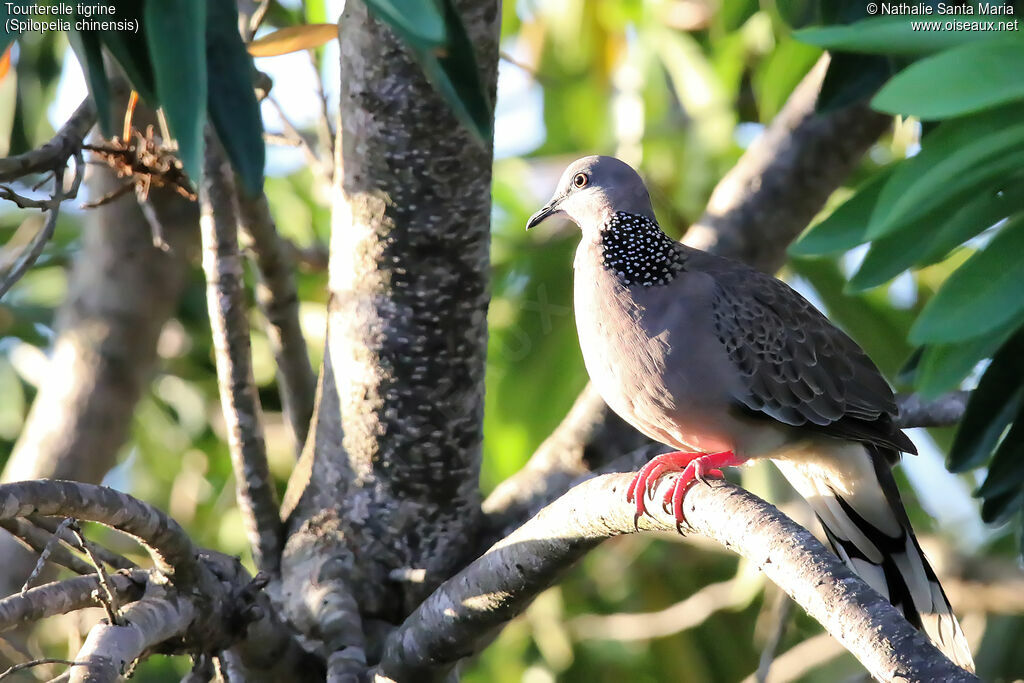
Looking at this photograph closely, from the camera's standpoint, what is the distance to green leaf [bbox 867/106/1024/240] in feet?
3.90

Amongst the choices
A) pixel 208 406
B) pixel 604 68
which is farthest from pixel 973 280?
pixel 208 406

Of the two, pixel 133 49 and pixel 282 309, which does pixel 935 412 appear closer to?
pixel 282 309

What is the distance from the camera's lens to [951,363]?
140 centimetres

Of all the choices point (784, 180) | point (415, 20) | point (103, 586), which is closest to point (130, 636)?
point (103, 586)

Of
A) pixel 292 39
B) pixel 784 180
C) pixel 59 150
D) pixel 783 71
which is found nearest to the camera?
pixel 59 150

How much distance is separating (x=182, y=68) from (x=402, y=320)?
110cm

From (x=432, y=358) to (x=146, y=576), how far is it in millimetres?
748

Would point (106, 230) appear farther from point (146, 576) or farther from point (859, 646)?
point (859, 646)

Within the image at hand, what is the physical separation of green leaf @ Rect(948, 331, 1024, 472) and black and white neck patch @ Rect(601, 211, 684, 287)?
707mm

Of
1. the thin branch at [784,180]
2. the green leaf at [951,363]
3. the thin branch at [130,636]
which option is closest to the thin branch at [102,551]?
the thin branch at [130,636]


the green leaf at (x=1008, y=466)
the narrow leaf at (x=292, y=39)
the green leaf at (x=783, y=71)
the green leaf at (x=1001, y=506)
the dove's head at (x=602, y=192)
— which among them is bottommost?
the green leaf at (x=1001, y=506)

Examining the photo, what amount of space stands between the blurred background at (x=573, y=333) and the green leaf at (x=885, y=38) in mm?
1933

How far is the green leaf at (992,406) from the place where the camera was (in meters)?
1.79

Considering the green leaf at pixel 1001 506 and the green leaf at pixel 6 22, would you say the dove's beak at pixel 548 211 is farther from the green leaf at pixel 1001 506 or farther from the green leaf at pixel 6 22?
the green leaf at pixel 6 22
